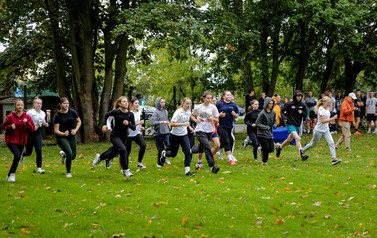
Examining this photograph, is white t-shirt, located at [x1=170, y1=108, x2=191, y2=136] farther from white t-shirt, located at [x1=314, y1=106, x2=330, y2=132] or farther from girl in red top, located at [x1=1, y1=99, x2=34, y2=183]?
white t-shirt, located at [x1=314, y1=106, x2=330, y2=132]

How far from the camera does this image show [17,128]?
9391 millimetres

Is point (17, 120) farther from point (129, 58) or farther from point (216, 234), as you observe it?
point (129, 58)

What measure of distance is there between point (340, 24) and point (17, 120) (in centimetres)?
1492

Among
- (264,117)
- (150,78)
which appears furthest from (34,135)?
(150,78)

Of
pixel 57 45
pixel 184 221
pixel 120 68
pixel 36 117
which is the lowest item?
pixel 184 221

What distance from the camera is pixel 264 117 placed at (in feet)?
37.7

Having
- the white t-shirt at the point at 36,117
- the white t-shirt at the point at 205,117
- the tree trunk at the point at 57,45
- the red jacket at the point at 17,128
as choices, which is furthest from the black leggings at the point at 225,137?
the tree trunk at the point at 57,45

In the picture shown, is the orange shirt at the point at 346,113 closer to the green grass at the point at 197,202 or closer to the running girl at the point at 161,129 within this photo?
the green grass at the point at 197,202

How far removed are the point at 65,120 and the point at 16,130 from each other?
1.09 m

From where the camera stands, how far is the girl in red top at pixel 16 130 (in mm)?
9297

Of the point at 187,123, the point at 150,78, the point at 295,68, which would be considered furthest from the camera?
the point at 150,78

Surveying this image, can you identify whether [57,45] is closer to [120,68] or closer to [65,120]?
[120,68]

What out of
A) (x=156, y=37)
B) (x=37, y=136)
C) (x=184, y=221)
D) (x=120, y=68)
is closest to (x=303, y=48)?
(x=120, y=68)

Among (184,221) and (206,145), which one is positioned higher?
(206,145)
